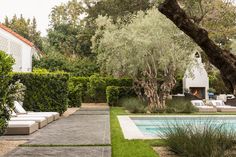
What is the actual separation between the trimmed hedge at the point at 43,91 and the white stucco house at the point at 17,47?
12679 millimetres

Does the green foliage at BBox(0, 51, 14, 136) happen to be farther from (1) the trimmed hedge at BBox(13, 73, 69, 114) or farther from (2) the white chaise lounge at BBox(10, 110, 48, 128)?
(1) the trimmed hedge at BBox(13, 73, 69, 114)

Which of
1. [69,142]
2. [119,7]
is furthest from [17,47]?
[69,142]

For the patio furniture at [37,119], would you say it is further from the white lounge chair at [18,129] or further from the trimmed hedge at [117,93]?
the trimmed hedge at [117,93]

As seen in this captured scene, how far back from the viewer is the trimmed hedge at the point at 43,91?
2047 cm

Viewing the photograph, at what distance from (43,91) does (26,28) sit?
200 ft

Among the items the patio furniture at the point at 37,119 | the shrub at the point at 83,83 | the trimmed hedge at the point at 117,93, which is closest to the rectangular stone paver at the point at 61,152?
the patio furniture at the point at 37,119

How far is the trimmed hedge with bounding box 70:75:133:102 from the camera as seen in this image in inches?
1321

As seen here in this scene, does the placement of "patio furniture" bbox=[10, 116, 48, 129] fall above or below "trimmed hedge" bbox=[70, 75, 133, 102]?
below

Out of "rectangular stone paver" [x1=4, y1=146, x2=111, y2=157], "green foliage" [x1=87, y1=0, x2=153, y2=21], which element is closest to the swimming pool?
"rectangular stone paver" [x1=4, y1=146, x2=111, y2=157]

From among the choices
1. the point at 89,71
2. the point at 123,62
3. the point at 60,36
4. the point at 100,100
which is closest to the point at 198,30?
the point at 123,62

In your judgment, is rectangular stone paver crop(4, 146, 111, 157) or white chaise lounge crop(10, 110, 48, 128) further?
white chaise lounge crop(10, 110, 48, 128)

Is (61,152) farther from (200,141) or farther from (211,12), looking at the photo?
(211,12)

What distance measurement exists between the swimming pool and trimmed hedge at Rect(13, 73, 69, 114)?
354 cm

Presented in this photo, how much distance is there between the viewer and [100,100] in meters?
35.1
